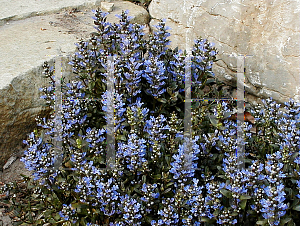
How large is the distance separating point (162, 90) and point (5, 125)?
63.9 inches

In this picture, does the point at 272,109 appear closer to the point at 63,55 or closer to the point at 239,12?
the point at 239,12

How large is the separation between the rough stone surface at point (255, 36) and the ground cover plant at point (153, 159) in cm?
76

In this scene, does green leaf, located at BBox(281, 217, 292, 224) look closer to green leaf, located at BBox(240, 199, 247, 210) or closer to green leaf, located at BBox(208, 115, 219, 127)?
green leaf, located at BBox(240, 199, 247, 210)

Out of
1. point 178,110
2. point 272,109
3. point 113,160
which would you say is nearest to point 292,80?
point 272,109

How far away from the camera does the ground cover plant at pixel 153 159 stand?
2.64 meters

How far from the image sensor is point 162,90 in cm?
336

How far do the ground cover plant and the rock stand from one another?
511 millimetres

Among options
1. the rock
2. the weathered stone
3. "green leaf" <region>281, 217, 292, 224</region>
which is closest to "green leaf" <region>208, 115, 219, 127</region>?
"green leaf" <region>281, 217, 292, 224</region>

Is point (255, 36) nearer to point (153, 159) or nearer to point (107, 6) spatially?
point (153, 159)

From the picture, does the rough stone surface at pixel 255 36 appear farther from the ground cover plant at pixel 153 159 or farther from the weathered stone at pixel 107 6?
the weathered stone at pixel 107 6

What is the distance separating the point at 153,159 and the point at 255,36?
2.06 meters

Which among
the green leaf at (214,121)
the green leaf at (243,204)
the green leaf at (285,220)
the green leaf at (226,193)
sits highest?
the green leaf at (214,121)

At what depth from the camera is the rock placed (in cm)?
369

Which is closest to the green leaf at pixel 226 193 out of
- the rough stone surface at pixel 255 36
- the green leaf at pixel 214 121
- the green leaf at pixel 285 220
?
the green leaf at pixel 285 220
